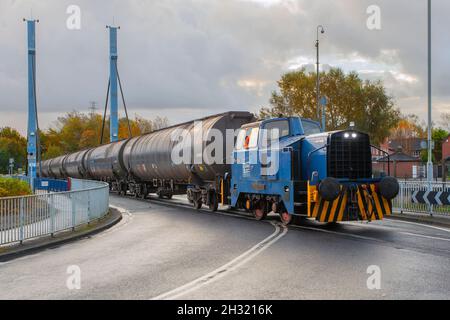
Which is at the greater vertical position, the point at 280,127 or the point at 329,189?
the point at 280,127

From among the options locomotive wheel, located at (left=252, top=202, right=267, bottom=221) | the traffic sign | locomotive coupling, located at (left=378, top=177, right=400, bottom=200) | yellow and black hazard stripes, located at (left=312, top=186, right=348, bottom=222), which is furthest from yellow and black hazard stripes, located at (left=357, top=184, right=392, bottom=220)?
the traffic sign

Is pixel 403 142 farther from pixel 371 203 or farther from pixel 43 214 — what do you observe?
pixel 43 214

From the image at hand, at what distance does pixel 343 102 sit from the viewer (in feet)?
202

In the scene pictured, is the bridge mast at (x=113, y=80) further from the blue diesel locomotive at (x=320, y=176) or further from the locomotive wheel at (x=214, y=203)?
the blue diesel locomotive at (x=320, y=176)

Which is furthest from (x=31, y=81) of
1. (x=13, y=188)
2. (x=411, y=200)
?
(x=411, y=200)

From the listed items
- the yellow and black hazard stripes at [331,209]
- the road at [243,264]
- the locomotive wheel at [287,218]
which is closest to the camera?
the road at [243,264]

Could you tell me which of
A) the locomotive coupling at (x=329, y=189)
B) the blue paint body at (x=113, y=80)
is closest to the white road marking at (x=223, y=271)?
the locomotive coupling at (x=329, y=189)

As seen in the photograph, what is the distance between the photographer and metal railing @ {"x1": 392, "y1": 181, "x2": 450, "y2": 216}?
1989 centimetres

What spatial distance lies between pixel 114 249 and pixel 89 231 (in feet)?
11.3

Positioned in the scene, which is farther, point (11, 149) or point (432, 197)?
point (11, 149)

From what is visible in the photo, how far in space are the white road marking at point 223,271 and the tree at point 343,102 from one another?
49.5m

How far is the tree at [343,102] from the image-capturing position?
6172cm

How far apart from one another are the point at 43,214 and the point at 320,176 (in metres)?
7.69
